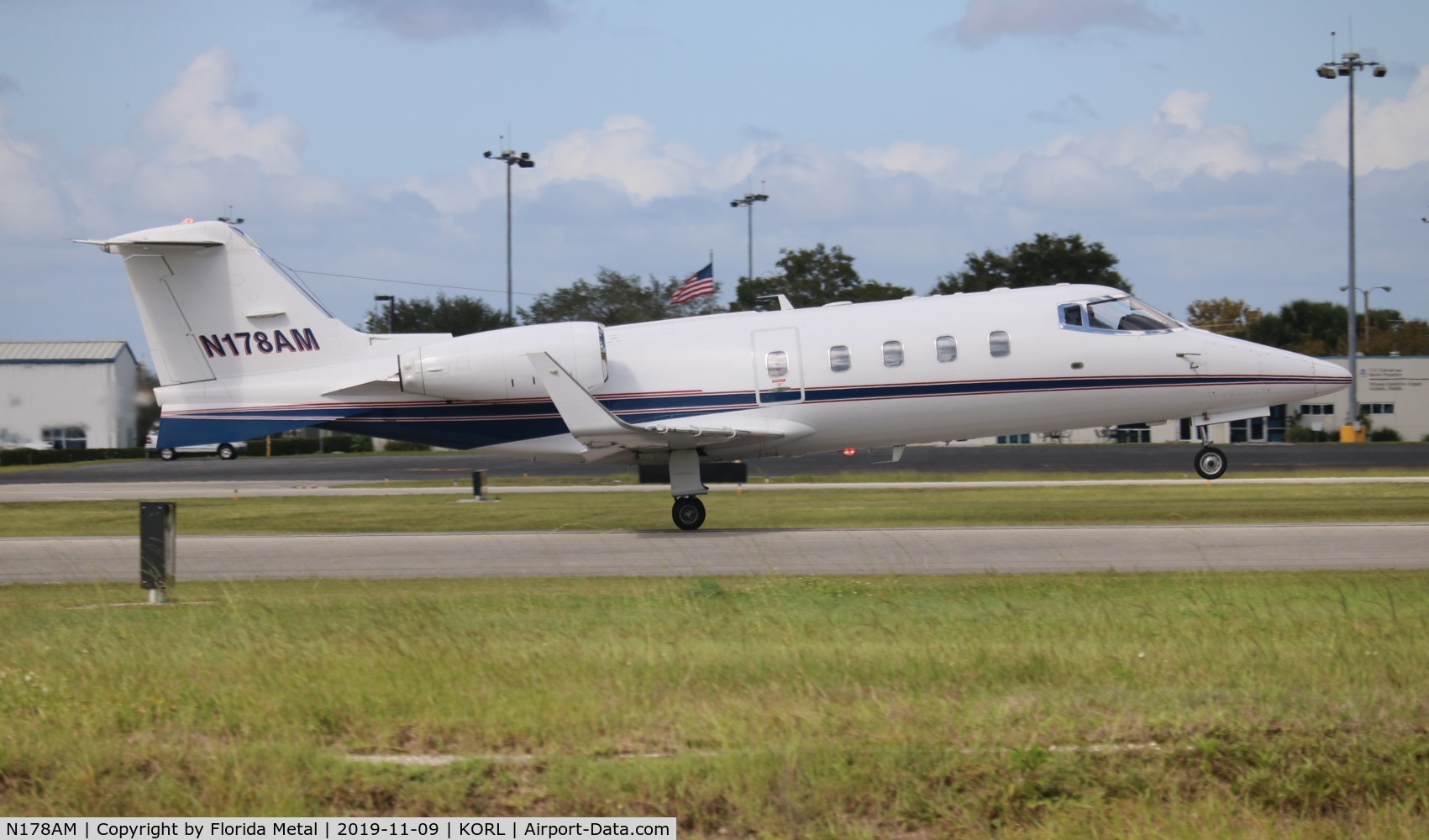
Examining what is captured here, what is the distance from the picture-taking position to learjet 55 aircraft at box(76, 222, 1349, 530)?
69.1ft

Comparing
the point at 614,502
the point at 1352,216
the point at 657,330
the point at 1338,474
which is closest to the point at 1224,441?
the point at 1352,216

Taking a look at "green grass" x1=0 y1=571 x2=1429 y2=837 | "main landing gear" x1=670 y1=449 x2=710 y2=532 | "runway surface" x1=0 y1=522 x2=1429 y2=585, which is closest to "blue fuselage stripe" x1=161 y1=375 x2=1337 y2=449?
"main landing gear" x1=670 y1=449 x2=710 y2=532

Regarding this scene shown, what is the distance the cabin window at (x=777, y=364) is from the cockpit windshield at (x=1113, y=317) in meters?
4.64

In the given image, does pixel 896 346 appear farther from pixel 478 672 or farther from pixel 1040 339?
pixel 478 672

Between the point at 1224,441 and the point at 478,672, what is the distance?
67.3 m

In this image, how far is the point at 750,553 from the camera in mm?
18219

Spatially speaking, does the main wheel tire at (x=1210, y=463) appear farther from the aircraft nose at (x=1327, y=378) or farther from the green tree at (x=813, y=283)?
the green tree at (x=813, y=283)

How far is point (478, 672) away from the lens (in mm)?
8375

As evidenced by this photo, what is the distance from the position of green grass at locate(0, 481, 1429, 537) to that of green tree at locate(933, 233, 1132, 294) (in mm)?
45352

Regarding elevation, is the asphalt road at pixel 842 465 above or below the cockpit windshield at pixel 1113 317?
below

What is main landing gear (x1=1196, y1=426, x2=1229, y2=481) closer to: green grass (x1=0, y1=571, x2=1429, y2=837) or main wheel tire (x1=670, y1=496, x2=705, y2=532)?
main wheel tire (x1=670, y1=496, x2=705, y2=532)

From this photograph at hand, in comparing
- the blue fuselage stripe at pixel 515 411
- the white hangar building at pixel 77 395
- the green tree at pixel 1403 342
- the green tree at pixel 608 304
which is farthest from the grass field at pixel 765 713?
the green tree at pixel 1403 342

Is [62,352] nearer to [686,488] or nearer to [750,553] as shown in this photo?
[686,488]
